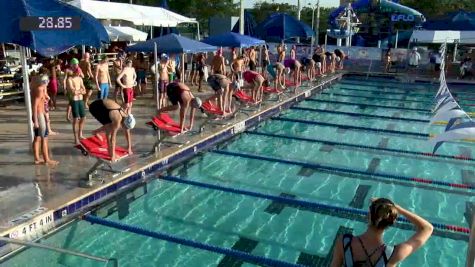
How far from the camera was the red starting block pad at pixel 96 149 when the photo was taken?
19.8 ft

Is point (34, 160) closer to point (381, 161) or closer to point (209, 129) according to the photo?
point (209, 129)

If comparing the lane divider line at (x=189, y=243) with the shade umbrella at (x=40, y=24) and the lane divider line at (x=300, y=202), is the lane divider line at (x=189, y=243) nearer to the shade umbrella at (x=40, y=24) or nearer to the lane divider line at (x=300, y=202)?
the lane divider line at (x=300, y=202)

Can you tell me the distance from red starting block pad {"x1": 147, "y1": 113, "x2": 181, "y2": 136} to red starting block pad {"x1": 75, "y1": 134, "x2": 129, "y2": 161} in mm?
1266

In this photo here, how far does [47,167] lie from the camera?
21.0 ft

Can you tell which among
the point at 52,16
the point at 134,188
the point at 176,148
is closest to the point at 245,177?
the point at 176,148

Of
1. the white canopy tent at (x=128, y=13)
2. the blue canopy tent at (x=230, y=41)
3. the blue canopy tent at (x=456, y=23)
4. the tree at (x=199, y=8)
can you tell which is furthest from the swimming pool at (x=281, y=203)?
the tree at (x=199, y=8)

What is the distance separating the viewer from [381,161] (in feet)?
28.7

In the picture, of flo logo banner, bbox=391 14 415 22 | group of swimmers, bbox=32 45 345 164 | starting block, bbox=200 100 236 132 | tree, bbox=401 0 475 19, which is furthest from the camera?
tree, bbox=401 0 475 19

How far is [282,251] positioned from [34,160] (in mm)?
3723

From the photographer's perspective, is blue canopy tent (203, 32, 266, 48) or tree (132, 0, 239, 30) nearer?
blue canopy tent (203, 32, 266, 48)

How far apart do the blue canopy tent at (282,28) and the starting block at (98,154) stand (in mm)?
10299

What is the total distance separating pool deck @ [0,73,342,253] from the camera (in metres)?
5.18

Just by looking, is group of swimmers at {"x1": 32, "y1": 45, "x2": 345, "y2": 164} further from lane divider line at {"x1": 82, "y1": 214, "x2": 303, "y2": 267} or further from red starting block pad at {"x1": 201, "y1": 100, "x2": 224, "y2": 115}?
lane divider line at {"x1": 82, "y1": 214, "x2": 303, "y2": 267}

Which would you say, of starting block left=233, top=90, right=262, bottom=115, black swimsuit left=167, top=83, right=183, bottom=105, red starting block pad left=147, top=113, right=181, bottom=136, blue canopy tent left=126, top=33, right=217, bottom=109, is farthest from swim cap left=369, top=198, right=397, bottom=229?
starting block left=233, top=90, right=262, bottom=115
